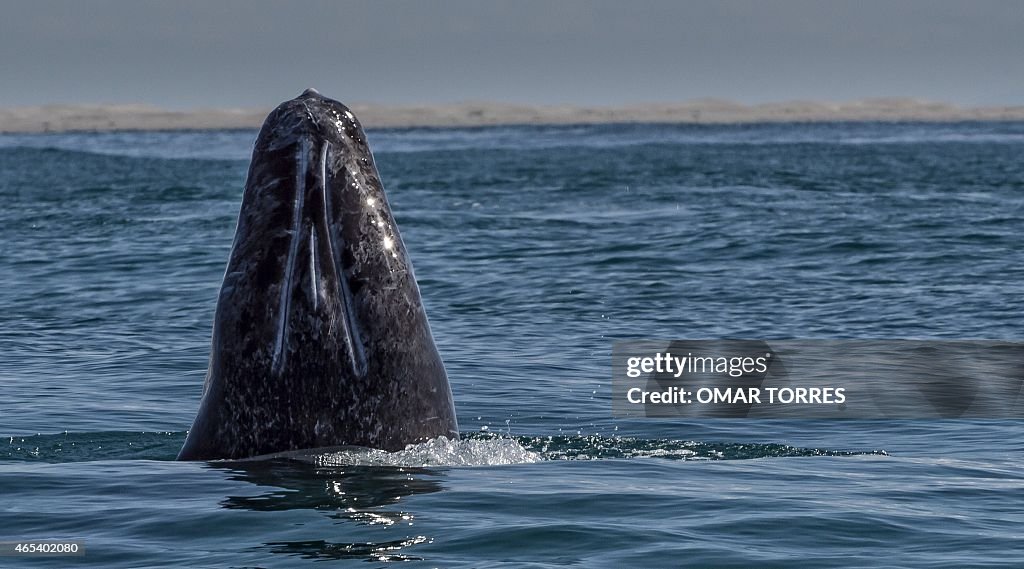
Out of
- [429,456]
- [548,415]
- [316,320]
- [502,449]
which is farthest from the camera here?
[548,415]

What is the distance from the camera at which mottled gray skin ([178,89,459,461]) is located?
29.3 ft

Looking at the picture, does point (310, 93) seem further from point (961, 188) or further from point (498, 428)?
point (961, 188)

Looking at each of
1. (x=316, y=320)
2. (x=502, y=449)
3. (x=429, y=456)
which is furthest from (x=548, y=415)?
(x=316, y=320)

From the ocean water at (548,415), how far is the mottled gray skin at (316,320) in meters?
0.30

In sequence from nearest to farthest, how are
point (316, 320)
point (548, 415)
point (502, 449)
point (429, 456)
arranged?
point (316, 320) < point (429, 456) < point (502, 449) < point (548, 415)

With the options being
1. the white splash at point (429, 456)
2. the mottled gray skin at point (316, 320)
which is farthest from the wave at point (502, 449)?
the mottled gray skin at point (316, 320)

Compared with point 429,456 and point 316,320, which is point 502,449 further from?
point 316,320

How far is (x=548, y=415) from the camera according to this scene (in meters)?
13.7

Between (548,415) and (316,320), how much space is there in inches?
201

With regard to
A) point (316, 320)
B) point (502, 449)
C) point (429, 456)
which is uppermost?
point (316, 320)

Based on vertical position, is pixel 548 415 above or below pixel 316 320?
below

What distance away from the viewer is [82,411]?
13578 mm

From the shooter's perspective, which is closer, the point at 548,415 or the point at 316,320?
the point at 316,320

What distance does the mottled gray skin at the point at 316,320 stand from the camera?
29.3 feet
